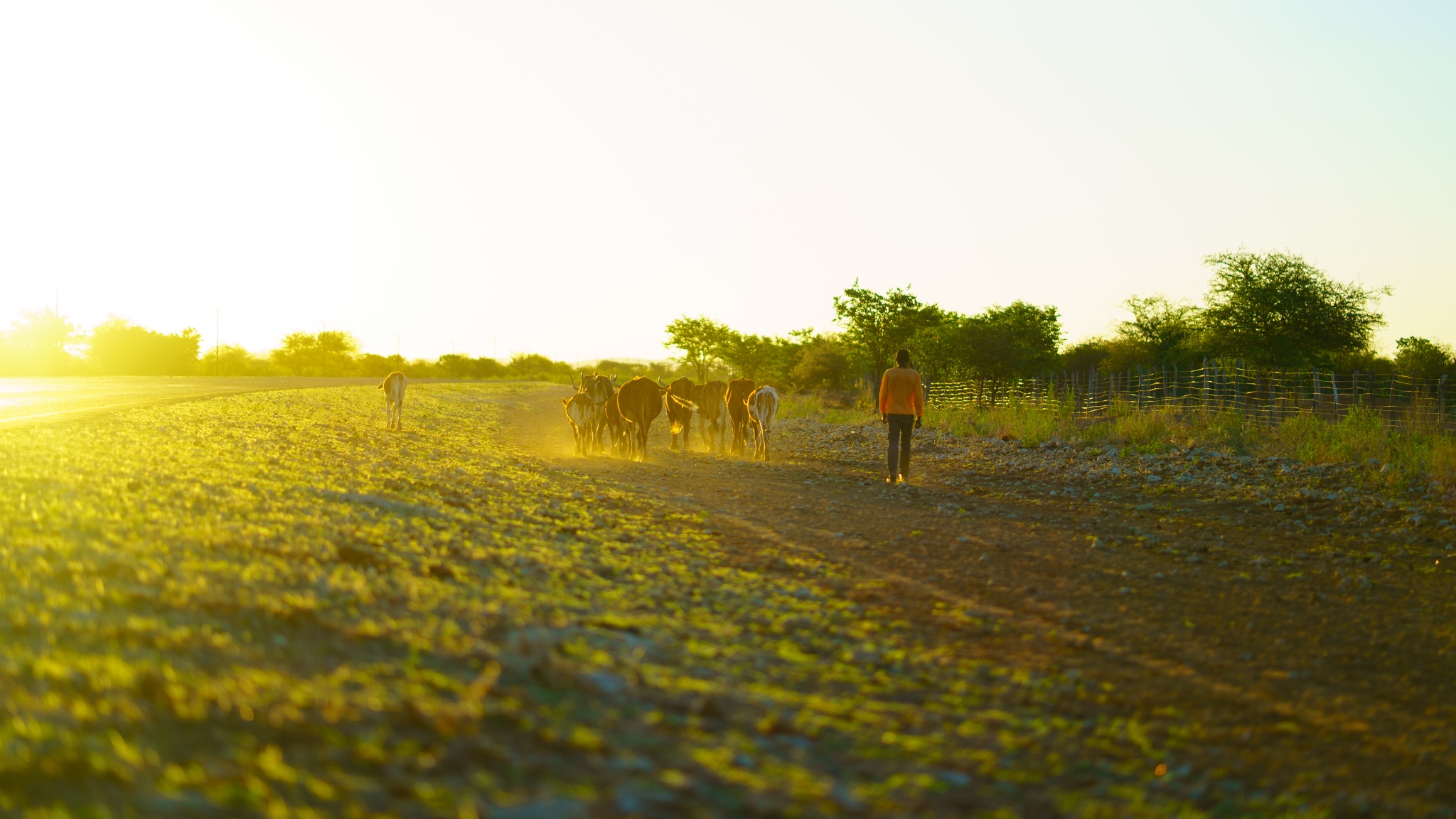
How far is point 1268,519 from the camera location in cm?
996

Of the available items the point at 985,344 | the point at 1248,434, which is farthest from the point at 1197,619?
the point at 985,344

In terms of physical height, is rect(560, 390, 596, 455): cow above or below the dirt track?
above

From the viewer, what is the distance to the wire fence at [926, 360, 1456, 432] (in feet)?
60.7

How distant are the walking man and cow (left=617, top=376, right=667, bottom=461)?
16.9 feet

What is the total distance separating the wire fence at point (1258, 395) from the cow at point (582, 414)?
Answer: 12.6m

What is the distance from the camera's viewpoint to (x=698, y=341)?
237 ft

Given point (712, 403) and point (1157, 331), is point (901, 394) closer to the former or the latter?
point (712, 403)

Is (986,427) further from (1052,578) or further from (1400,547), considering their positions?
(1052,578)

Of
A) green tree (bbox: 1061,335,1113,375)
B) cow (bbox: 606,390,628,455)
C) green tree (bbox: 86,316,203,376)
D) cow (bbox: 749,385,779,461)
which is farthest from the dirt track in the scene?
green tree (bbox: 86,316,203,376)

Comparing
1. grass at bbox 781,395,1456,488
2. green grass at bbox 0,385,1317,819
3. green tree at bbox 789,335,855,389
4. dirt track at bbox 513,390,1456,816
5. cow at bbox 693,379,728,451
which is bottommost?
dirt track at bbox 513,390,1456,816

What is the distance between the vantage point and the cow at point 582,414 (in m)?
17.8

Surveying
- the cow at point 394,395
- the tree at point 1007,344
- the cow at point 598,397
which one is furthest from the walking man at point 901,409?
the tree at point 1007,344

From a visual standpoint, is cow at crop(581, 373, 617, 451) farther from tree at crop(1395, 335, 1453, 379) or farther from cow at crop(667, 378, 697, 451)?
tree at crop(1395, 335, 1453, 379)

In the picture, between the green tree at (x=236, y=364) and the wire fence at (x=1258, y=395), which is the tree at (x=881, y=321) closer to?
the wire fence at (x=1258, y=395)
